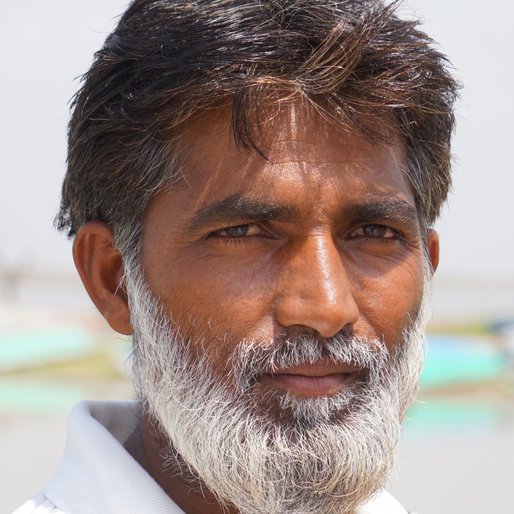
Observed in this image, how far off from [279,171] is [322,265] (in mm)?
210

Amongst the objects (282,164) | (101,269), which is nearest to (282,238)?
(282,164)

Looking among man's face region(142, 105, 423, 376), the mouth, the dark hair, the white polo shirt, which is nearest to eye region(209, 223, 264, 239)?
man's face region(142, 105, 423, 376)

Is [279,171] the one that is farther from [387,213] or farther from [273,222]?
[387,213]

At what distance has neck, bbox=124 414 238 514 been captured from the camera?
2053mm

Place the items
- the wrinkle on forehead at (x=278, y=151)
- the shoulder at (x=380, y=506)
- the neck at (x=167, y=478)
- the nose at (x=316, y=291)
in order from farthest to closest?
the shoulder at (x=380, y=506), the neck at (x=167, y=478), the wrinkle on forehead at (x=278, y=151), the nose at (x=316, y=291)

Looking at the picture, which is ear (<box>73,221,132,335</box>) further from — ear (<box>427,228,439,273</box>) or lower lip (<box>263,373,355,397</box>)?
ear (<box>427,228,439,273</box>)

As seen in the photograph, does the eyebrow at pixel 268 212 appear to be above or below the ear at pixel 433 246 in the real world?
above

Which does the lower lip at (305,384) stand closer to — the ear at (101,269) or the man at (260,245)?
the man at (260,245)

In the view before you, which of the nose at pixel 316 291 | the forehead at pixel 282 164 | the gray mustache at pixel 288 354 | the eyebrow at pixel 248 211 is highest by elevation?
the forehead at pixel 282 164

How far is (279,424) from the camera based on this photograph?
1876 mm

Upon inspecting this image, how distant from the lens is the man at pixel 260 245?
1.88 meters

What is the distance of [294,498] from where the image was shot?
6.23ft

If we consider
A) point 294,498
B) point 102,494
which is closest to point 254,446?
point 294,498

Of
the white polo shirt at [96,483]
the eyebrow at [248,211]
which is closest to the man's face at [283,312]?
the eyebrow at [248,211]
